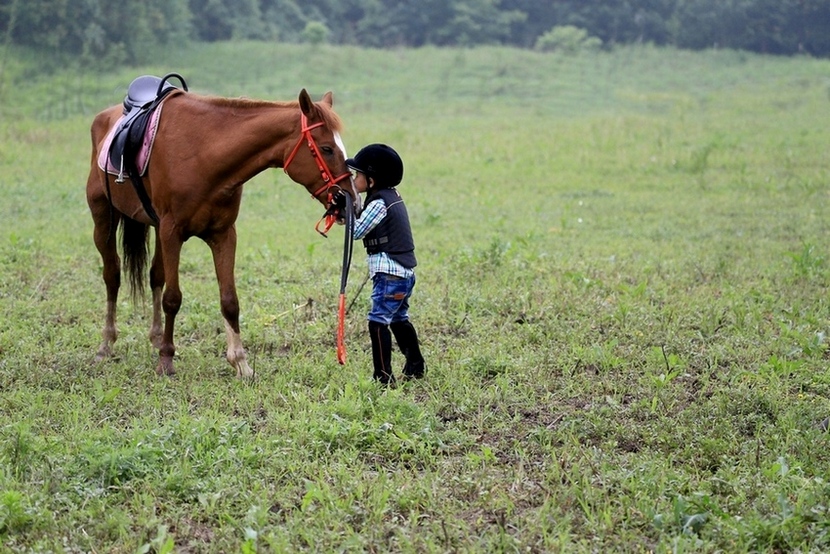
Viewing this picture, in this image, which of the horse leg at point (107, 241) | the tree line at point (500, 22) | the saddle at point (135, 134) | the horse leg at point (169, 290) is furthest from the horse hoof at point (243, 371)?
the tree line at point (500, 22)

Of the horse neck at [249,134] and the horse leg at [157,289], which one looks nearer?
the horse neck at [249,134]

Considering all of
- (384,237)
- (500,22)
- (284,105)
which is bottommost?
(384,237)

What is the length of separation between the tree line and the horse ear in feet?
104

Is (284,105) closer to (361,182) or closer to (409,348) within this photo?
(361,182)

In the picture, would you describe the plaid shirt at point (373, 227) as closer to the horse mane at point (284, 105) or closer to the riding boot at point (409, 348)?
the riding boot at point (409, 348)

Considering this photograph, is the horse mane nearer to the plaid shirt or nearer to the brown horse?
the brown horse

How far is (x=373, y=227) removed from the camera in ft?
16.7

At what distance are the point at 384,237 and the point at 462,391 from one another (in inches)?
40.8

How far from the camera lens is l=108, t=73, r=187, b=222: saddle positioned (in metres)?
5.86

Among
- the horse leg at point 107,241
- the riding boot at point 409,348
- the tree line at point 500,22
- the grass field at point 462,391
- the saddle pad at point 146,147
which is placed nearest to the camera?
the grass field at point 462,391

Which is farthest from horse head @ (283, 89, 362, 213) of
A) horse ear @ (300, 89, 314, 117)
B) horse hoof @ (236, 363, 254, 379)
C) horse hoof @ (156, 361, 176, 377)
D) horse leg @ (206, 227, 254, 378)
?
horse hoof @ (156, 361, 176, 377)

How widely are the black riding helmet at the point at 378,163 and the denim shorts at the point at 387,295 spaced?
0.58m

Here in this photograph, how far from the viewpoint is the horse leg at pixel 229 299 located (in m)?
5.68

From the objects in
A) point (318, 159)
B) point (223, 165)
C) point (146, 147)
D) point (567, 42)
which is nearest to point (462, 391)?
point (318, 159)
